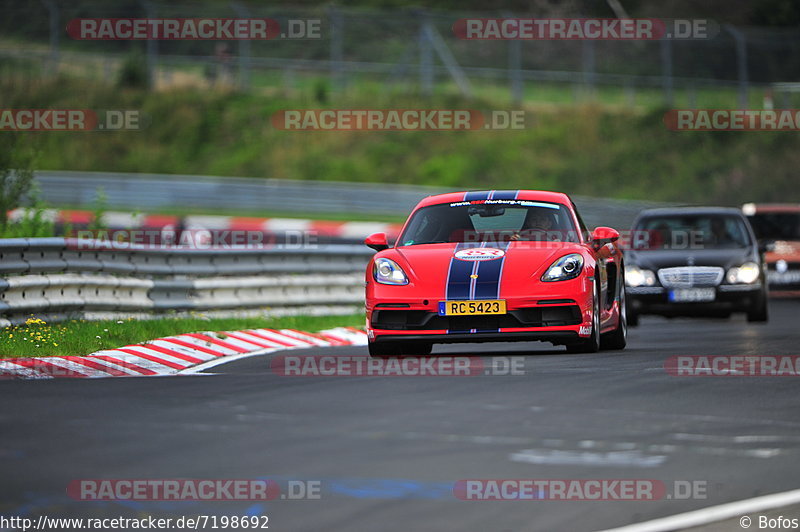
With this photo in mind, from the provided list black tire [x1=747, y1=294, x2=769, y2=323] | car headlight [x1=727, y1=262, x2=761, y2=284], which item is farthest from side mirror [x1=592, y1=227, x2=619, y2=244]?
black tire [x1=747, y1=294, x2=769, y2=323]

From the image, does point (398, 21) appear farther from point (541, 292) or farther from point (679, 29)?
point (541, 292)

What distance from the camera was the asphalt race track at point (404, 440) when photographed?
6098 mm

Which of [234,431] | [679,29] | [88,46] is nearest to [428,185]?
[679,29]

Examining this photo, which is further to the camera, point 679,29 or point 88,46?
point 88,46

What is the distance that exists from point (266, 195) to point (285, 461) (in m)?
33.4

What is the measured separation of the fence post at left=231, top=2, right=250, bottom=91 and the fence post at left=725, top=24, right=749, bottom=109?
39.1 feet

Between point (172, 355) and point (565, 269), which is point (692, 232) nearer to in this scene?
point (565, 269)

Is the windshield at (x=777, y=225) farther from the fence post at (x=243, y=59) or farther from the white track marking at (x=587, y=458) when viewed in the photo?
the white track marking at (x=587, y=458)

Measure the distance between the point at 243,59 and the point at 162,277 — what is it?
94.4 ft

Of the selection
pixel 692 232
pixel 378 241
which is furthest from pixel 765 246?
pixel 378 241

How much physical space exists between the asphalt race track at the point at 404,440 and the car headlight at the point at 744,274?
23.5 feet

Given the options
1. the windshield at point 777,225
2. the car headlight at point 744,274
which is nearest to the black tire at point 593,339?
the car headlight at point 744,274

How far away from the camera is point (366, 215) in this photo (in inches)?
1564

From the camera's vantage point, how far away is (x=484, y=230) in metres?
13.2
